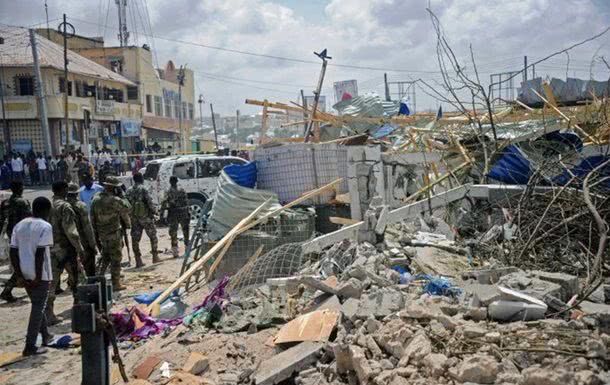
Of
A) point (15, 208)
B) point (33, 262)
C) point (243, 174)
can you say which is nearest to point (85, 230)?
point (33, 262)

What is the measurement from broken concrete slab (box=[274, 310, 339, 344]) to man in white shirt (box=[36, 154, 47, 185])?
25.0 meters

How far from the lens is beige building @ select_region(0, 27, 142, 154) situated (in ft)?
100

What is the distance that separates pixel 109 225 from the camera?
25.3ft

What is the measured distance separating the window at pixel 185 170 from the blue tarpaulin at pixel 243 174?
5.86 m

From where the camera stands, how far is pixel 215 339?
4602mm

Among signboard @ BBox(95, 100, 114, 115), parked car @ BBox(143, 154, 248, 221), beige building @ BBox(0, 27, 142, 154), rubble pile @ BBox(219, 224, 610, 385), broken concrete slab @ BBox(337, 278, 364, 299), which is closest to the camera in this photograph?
rubble pile @ BBox(219, 224, 610, 385)

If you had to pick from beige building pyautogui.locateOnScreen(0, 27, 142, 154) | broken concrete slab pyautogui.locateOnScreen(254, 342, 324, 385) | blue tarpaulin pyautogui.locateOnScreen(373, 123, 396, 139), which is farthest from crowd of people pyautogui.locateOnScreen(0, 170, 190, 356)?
beige building pyautogui.locateOnScreen(0, 27, 142, 154)

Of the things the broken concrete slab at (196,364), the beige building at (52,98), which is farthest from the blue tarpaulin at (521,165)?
the beige building at (52,98)

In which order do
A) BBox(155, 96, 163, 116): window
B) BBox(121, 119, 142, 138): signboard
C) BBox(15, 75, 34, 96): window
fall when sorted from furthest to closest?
BBox(155, 96, 163, 116): window < BBox(121, 119, 142, 138): signboard < BBox(15, 75, 34, 96): window

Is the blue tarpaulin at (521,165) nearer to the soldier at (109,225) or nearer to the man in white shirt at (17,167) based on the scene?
the soldier at (109,225)

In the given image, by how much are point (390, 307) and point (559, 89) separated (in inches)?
649

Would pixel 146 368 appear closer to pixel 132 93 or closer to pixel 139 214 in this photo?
pixel 139 214

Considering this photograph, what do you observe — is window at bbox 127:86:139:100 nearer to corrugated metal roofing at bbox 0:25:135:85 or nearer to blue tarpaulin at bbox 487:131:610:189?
corrugated metal roofing at bbox 0:25:135:85

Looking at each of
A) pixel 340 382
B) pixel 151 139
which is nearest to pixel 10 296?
pixel 340 382
